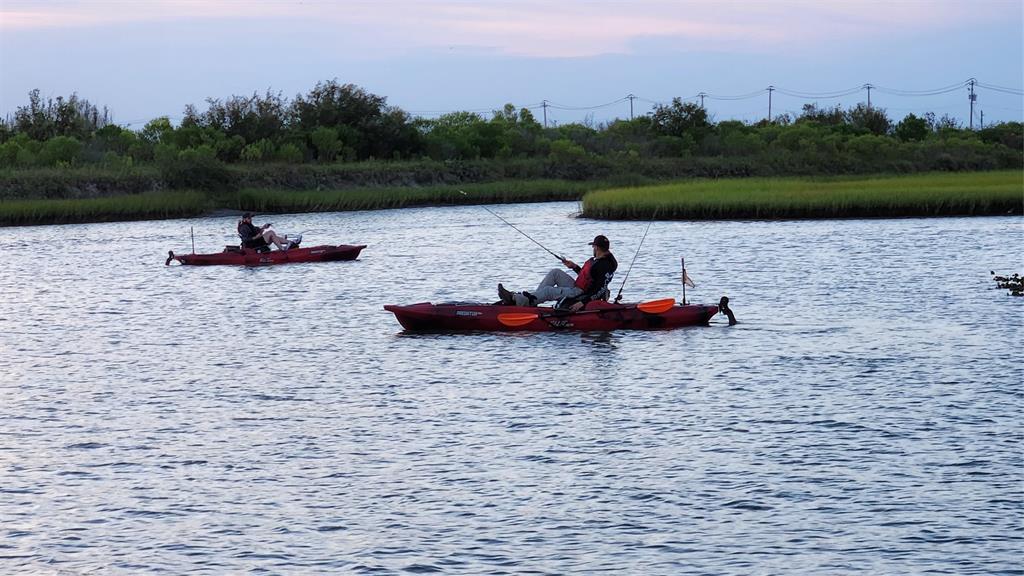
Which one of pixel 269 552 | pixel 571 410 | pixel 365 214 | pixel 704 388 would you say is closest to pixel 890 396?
pixel 704 388

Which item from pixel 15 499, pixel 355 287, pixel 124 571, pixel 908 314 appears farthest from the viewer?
pixel 355 287

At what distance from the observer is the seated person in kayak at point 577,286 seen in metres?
21.6

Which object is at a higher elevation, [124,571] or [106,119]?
[106,119]

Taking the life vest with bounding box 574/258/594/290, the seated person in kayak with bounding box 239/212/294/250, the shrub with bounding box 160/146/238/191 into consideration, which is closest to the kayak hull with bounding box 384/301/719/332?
→ the life vest with bounding box 574/258/594/290

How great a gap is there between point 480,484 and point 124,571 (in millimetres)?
3321

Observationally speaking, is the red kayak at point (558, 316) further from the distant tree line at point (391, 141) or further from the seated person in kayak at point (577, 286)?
the distant tree line at point (391, 141)

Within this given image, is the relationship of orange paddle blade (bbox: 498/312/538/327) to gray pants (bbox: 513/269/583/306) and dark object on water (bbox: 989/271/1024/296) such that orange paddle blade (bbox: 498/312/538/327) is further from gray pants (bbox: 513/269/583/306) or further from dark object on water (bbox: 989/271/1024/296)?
dark object on water (bbox: 989/271/1024/296)

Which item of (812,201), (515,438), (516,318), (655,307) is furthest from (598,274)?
(812,201)

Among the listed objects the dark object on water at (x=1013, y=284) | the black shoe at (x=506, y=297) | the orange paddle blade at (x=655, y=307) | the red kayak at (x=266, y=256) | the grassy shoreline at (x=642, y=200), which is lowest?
the dark object on water at (x=1013, y=284)

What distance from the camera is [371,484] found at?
13.0 metres

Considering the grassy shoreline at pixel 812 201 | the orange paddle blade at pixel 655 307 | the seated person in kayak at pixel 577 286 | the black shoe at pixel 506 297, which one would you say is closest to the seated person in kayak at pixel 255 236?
the black shoe at pixel 506 297

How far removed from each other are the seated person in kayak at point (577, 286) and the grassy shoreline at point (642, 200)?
2851 cm

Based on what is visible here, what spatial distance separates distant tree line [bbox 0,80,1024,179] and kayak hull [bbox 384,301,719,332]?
49292mm

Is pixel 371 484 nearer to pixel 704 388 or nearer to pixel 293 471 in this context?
pixel 293 471
